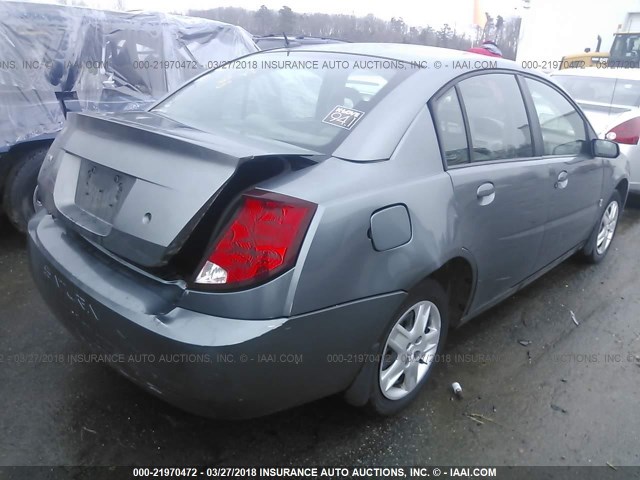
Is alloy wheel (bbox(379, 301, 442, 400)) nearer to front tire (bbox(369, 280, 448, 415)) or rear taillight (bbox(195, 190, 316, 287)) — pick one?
front tire (bbox(369, 280, 448, 415))

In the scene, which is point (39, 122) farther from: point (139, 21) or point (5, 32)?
point (139, 21)

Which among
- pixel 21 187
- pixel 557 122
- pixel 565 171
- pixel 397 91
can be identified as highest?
pixel 397 91

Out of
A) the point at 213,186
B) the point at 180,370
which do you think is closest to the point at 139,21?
the point at 213,186

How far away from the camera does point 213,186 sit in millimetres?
1661

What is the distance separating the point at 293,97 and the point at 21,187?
2600mm

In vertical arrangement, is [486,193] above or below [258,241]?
below

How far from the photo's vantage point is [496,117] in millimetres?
2643

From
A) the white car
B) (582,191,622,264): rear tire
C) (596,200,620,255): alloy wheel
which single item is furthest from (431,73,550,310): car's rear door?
the white car

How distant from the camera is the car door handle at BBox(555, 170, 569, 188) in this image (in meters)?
3.00

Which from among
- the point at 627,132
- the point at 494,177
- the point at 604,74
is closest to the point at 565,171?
the point at 494,177

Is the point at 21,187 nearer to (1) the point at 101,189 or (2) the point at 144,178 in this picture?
(1) the point at 101,189

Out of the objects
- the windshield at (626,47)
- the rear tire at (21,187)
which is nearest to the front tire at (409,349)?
the rear tire at (21,187)

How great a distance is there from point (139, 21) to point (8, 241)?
228 centimetres

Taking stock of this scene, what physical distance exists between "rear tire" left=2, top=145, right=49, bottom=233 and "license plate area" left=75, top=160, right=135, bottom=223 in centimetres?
218
